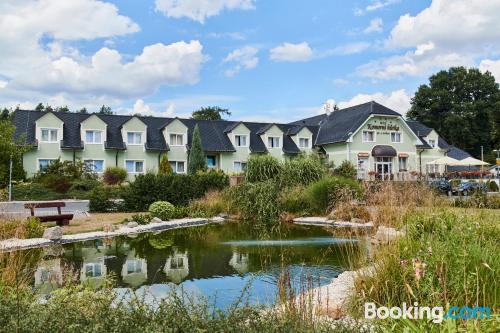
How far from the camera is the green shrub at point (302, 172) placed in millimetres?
19950

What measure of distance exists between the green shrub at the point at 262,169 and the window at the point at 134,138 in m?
15.4

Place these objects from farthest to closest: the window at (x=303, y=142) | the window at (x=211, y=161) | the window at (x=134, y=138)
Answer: the window at (x=303, y=142)
the window at (x=211, y=161)
the window at (x=134, y=138)

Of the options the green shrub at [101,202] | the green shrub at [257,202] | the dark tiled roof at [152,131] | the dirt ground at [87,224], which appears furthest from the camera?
the dark tiled roof at [152,131]

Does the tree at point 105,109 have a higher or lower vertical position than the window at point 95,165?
higher

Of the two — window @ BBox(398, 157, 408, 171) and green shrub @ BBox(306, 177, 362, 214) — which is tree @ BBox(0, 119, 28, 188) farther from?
window @ BBox(398, 157, 408, 171)

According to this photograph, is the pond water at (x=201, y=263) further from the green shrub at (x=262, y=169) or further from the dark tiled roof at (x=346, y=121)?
the dark tiled roof at (x=346, y=121)

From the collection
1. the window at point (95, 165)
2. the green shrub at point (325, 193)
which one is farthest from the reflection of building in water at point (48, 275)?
the window at point (95, 165)

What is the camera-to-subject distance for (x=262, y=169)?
2016 cm

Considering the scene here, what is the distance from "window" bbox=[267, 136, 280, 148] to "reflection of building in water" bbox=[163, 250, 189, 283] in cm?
2785

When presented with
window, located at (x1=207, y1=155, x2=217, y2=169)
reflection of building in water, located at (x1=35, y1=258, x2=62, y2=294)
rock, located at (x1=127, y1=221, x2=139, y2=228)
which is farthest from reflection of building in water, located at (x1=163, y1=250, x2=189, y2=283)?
window, located at (x1=207, y1=155, x2=217, y2=169)

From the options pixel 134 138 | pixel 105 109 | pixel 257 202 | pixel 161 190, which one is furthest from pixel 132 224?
pixel 105 109

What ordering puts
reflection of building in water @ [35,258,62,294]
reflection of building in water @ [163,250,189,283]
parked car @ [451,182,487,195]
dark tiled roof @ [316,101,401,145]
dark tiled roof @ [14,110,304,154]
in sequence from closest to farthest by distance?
reflection of building in water @ [35,258,62,294] → reflection of building in water @ [163,250,189,283] → parked car @ [451,182,487,195] → dark tiled roof @ [14,110,304,154] → dark tiled roof @ [316,101,401,145]

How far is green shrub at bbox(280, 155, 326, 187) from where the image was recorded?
20.0 m

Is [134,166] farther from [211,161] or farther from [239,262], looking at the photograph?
[239,262]
